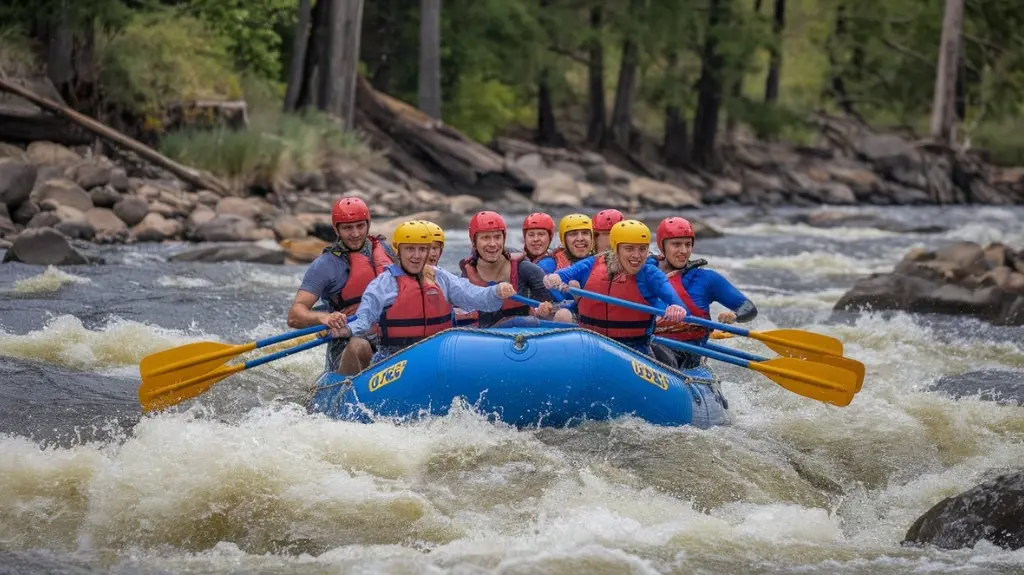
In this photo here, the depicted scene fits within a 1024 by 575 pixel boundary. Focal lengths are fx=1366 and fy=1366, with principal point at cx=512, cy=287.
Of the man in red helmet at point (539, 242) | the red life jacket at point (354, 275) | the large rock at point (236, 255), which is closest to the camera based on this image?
the red life jacket at point (354, 275)

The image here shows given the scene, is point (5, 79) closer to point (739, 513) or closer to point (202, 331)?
point (202, 331)

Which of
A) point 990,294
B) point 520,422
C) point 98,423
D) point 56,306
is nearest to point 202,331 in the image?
point 56,306

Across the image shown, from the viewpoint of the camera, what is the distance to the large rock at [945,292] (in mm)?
12766

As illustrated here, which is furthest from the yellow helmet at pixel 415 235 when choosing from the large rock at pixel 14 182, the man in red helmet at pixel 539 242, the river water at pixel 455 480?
the large rock at pixel 14 182

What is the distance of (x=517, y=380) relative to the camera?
6996 millimetres

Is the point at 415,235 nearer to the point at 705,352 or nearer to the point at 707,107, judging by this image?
the point at 705,352

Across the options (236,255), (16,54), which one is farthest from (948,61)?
(236,255)

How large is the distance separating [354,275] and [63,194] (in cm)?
875

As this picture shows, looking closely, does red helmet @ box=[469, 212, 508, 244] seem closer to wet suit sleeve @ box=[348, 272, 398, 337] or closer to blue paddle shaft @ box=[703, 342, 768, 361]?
wet suit sleeve @ box=[348, 272, 398, 337]

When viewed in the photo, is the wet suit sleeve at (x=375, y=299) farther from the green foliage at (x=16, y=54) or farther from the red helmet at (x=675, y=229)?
the green foliage at (x=16, y=54)

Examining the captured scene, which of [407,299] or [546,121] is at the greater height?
[407,299]

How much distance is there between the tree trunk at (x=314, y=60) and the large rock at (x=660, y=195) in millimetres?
7017

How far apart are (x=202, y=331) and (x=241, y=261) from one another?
3952mm

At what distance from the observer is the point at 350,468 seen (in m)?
6.34
